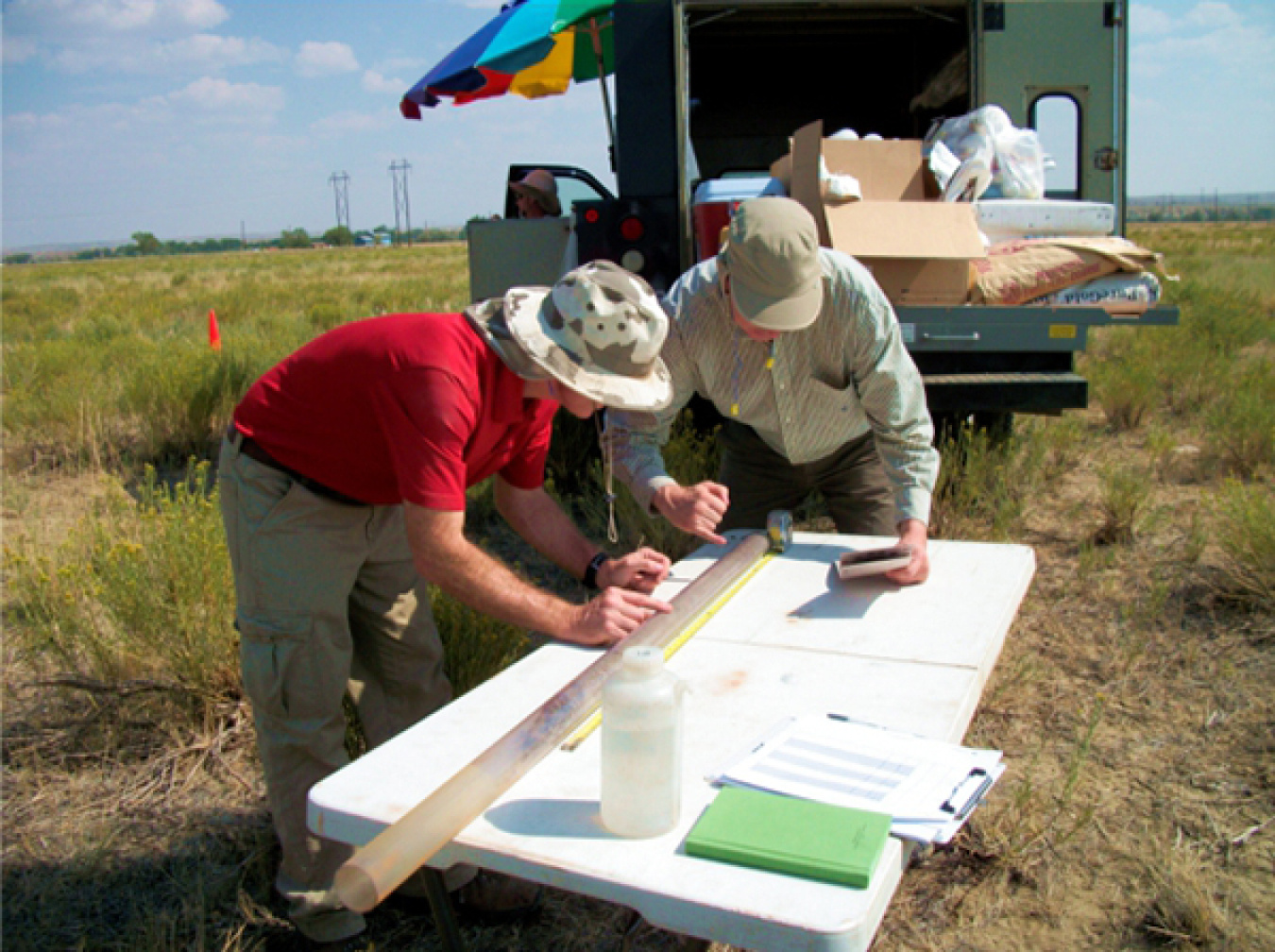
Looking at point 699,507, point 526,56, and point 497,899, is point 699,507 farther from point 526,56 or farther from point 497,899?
point 526,56

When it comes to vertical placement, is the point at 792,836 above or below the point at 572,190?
below

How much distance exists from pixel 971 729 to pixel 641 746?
256 centimetres

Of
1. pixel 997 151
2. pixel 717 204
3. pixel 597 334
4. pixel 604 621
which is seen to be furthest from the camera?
pixel 997 151

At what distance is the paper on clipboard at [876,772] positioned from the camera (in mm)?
1654

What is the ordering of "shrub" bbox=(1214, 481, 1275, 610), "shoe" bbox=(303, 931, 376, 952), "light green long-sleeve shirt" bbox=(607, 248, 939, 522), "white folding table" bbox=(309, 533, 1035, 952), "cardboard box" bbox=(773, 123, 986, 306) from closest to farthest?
"white folding table" bbox=(309, 533, 1035, 952) < "shoe" bbox=(303, 931, 376, 952) < "light green long-sleeve shirt" bbox=(607, 248, 939, 522) < "shrub" bbox=(1214, 481, 1275, 610) < "cardboard box" bbox=(773, 123, 986, 306)

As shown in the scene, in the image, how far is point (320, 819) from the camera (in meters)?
1.73

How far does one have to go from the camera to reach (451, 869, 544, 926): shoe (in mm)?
2787

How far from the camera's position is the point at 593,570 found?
279 cm

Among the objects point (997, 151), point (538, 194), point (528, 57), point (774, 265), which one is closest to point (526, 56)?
point (528, 57)

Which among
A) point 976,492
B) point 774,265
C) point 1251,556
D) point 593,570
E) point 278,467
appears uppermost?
point 774,265

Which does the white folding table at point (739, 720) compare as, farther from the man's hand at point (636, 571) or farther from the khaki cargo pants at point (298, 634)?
the khaki cargo pants at point (298, 634)

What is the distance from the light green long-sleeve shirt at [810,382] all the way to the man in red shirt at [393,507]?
56cm

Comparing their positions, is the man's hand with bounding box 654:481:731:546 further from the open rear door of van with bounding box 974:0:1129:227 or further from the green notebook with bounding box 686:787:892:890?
the open rear door of van with bounding box 974:0:1129:227

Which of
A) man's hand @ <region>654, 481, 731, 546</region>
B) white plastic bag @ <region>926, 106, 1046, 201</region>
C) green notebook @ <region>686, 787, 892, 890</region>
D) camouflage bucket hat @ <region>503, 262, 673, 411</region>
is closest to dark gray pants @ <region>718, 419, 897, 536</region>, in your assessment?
man's hand @ <region>654, 481, 731, 546</region>
